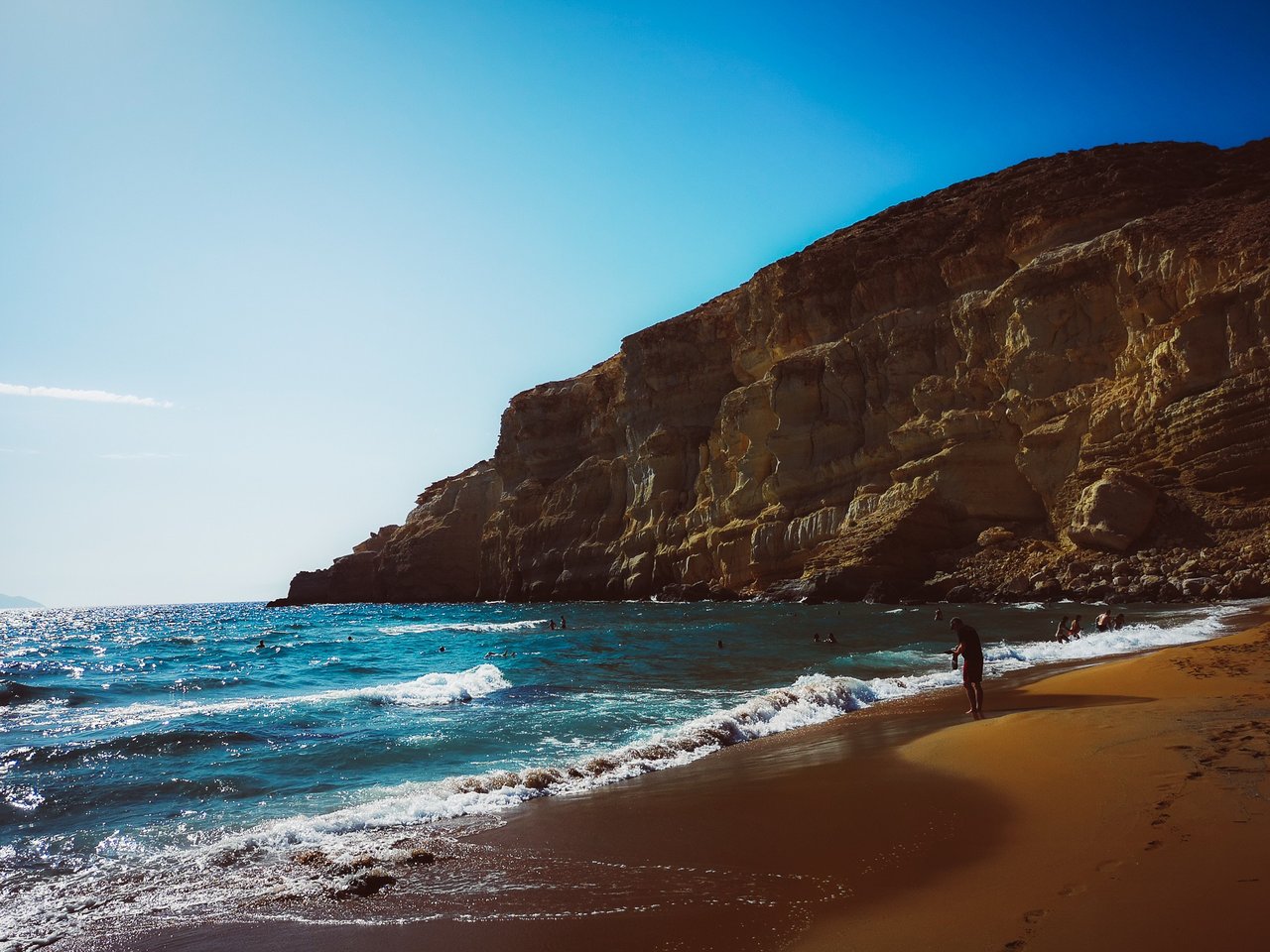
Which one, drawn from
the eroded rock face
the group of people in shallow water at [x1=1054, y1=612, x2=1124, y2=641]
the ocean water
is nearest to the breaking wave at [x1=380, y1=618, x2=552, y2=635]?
the ocean water

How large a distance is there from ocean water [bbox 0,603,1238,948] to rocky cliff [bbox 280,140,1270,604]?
7.76m

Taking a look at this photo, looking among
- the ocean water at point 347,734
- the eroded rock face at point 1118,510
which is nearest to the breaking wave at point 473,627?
the ocean water at point 347,734

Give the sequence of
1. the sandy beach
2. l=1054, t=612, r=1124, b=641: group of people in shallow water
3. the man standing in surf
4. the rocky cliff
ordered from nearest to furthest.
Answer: the sandy beach
the man standing in surf
l=1054, t=612, r=1124, b=641: group of people in shallow water
the rocky cliff

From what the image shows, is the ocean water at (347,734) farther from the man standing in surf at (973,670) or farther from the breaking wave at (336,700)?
the man standing in surf at (973,670)

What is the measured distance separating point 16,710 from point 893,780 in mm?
17093

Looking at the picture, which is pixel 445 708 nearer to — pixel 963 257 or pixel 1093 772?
pixel 1093 772

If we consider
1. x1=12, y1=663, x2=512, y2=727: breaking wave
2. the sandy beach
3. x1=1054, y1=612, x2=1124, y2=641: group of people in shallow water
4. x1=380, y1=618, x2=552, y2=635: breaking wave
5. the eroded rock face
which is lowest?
x1=380, y1=618, x2=552, y2=635: breaking wave

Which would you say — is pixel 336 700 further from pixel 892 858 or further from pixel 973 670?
pixel 892 858

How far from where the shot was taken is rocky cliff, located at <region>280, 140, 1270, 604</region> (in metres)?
32.2

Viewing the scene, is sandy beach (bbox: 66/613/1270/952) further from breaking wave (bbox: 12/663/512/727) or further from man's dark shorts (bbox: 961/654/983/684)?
breaking wave (bbox: 12/663/512/727)

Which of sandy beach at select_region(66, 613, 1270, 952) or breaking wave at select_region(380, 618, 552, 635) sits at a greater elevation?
sandy beach at select_region(66, 613, 1270, 952)

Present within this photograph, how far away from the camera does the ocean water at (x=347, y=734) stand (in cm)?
637

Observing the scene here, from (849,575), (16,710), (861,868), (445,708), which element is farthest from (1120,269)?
(16,710)

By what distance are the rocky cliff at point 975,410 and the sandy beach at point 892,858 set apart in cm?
2867
